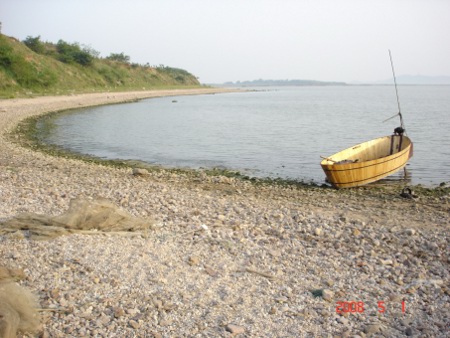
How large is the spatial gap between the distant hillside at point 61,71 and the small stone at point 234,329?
163ft

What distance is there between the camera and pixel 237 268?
310 inches

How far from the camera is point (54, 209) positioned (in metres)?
10.8

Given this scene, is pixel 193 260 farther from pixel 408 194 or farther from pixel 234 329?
pixel 408 194

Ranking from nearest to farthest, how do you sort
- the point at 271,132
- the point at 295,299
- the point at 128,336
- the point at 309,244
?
the point at 128,336 < the point at 295,299 < the point at 309,244 < the point at 271,132

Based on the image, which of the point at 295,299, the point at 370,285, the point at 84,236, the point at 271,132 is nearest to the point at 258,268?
the point at 295,299

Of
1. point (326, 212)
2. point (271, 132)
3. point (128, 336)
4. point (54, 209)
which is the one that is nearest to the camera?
point (128, 336)

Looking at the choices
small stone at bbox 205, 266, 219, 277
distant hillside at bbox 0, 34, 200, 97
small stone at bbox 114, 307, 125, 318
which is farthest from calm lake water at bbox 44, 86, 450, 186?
Result: distant hillside at bbox 0, 34, 200, 97

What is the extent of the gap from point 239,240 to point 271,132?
2541 cm

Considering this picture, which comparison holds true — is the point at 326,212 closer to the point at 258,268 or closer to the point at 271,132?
the point at 258,268

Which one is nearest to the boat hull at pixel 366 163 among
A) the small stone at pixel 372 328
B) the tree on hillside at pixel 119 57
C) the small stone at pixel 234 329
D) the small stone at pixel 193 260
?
the small stone at pixel 193 260

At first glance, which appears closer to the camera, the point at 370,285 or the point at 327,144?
the point at 370,285
